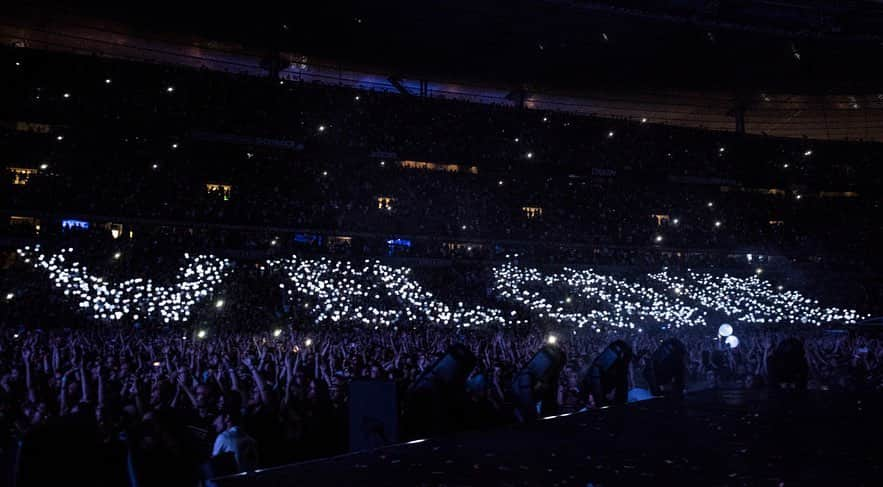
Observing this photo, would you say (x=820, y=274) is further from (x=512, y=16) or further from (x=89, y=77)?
(x=89, y=77)

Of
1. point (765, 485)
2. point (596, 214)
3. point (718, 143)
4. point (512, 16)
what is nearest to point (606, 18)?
point (512, 16)

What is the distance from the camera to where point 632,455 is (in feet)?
11.2

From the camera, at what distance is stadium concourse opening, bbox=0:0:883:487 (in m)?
9.44

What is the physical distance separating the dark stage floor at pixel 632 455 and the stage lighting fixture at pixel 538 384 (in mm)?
849

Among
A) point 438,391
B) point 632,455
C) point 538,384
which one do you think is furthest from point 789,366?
point 632,455

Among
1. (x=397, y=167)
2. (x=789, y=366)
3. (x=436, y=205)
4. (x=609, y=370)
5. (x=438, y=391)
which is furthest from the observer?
(x=397, y=167)

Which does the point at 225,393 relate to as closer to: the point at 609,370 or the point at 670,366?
the point at 609,370

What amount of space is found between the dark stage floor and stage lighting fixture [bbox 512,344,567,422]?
33.4 inches

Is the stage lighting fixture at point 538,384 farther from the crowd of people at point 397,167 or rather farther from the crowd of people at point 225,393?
the crowd of people at point 397,167

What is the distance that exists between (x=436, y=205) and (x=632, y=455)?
3151 centimetres

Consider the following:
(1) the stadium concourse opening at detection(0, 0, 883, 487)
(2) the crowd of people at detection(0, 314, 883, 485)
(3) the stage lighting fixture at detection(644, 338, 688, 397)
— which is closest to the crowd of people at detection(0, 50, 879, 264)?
(1) the stadium concourse opening at detection(0, 0, 883, 487)

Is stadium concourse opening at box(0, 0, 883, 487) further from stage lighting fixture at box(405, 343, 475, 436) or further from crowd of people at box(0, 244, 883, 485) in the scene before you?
stage lighting fixture at box(405, 343, 475, 436)

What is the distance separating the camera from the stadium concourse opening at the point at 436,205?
9.44 m

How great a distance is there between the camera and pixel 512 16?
28688 millimetres
